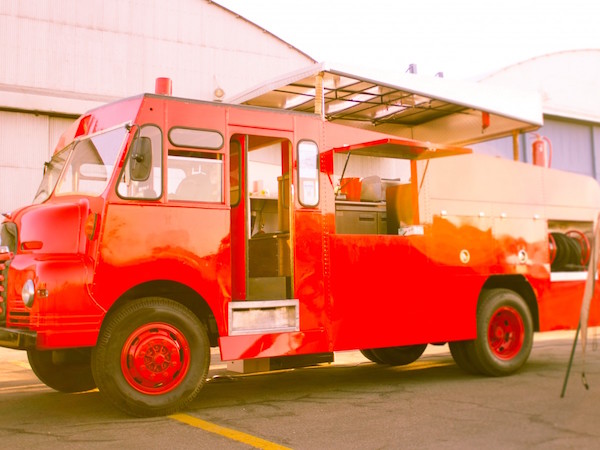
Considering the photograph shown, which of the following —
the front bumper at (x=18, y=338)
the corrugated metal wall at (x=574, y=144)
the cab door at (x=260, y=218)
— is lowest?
the front bumper at (x=18, y=338)

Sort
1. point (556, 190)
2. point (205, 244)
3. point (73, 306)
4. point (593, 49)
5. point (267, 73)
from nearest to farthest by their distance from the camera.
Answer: point (73, 306) → point (205, 244) → point (556, 190) → point (267, 73) → point (593, 49)

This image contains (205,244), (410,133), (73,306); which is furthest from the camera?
(410,133)

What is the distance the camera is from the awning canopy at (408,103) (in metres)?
8.72

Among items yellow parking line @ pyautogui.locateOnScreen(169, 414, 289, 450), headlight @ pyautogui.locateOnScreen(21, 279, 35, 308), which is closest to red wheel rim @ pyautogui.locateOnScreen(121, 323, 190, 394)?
yellow parking line @ pyautogui.locateOnScreen(169, 414, 289, 450)

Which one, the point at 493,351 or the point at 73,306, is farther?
the point at 493,351

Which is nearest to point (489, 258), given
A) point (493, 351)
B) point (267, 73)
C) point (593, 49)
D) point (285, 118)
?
point (493, 351)

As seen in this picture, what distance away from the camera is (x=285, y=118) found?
7.73m

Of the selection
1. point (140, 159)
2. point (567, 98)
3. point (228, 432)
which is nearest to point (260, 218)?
point (140, 159)

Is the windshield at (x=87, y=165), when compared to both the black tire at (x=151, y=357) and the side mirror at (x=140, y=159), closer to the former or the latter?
the side mirror at (x=140, y=159)

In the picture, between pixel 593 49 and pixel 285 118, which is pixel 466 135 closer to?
pixel 285 118

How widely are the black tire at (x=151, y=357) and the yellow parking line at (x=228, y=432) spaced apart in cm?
17

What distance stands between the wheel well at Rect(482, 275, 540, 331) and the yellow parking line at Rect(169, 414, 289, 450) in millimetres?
4615

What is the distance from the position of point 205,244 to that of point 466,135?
16.6 ft

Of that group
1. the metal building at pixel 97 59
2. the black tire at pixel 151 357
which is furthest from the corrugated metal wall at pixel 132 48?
the black tire at pixel 151 357
